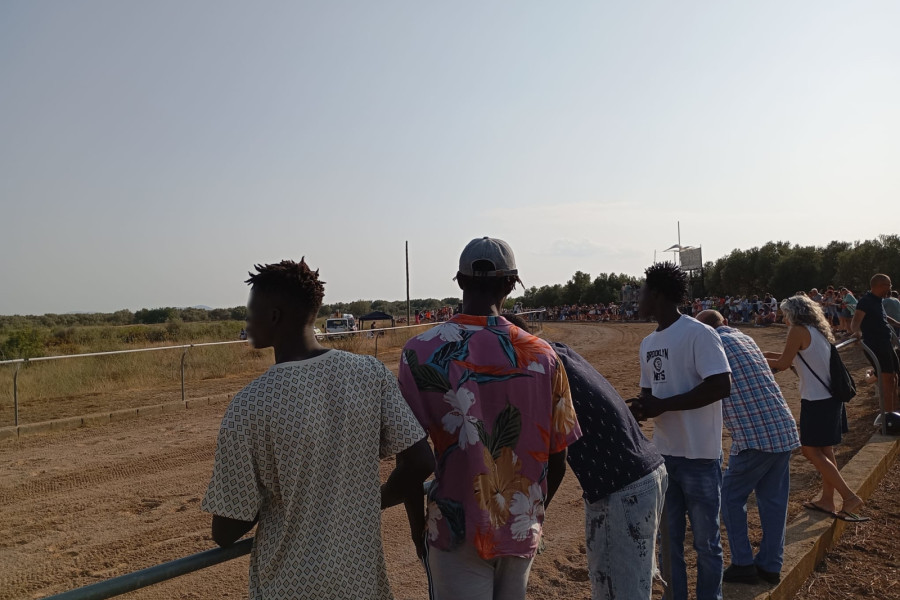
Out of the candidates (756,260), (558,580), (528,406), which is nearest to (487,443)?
(528,406)

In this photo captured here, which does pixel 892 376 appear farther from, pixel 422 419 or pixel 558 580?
pixel 422 419

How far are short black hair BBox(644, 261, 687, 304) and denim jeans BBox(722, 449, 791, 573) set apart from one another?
1235 mm

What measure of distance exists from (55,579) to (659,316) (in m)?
5.13

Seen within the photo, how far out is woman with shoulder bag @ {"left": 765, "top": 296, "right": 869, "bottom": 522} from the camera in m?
5.00

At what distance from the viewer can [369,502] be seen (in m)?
1.96

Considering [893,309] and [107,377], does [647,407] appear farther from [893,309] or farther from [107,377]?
[107,377]

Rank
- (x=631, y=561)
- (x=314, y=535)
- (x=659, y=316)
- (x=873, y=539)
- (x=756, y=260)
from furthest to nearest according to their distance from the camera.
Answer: (x=756, y=260), (x=873, y=539), (x=659, y=316), (x=631, y=561), (x=314, y=535)

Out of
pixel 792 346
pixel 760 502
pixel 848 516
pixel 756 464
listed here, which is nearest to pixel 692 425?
pixel 756 464

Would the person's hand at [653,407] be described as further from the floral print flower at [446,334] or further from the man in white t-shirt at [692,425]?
the floral print flower at [446,334]

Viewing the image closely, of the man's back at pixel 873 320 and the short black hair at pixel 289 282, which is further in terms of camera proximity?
the man's back at pixel 873 320

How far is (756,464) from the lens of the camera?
4.04 metres

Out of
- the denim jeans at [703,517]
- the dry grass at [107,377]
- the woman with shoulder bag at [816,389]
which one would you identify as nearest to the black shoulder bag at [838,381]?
the woman with shoulder bag at [816,389]

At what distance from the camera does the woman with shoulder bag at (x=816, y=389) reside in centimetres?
500

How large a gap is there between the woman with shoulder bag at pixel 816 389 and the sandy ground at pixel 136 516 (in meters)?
0.67
